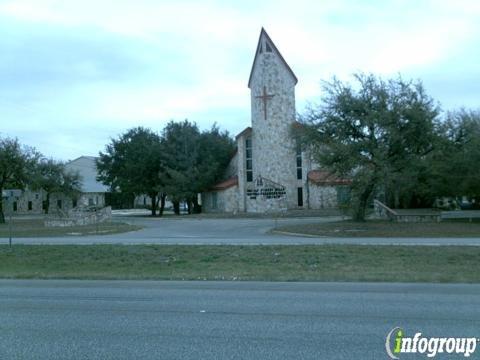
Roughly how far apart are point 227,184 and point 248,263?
36.9 m

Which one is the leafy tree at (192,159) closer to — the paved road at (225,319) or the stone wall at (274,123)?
the stone wall at (274,123)

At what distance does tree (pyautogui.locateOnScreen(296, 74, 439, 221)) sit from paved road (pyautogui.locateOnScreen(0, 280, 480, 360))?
1817 centimetres

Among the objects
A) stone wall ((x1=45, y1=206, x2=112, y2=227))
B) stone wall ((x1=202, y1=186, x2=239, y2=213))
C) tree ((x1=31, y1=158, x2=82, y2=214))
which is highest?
tree ((x1=31, y1=158, x2=82, y2=214))

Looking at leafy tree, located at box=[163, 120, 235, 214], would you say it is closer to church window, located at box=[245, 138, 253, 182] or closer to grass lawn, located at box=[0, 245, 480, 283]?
church window, located at box=[245, 138, 253, 182]

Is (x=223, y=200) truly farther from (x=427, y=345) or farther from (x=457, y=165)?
(x=427, y=345)

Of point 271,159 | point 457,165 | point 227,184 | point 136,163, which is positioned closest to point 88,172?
point 136,163

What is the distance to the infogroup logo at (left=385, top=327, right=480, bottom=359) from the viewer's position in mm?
6312

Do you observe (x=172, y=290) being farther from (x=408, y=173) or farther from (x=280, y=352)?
(x=408, y=173)

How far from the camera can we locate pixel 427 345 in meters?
6.60

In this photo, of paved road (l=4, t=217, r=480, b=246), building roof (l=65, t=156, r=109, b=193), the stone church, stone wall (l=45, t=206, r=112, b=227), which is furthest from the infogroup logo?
building roof (l=65, t=156, r=109, b=193)

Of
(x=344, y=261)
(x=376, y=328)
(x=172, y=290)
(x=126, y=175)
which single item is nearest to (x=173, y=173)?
(x=126, y=175)

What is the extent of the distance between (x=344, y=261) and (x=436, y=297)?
18.7ft

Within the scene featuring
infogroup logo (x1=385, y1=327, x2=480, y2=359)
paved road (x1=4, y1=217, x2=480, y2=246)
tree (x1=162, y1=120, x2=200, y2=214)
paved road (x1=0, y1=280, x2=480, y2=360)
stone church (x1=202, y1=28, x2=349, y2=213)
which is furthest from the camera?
tree (x1=162, y1=120, x2=200, y2=214)

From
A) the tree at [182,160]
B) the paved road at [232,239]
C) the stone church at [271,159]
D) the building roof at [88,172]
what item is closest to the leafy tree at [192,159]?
the tree at [182,160]
